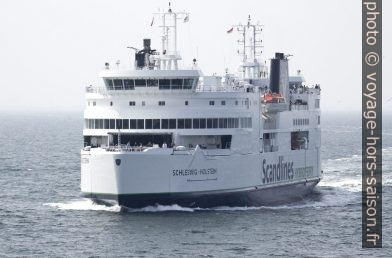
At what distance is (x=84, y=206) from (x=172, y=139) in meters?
6.62

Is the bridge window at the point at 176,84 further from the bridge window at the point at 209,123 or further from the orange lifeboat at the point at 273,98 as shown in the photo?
the orange lifeboat at the point at 273,98

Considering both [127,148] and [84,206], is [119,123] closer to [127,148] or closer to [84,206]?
[127,148]

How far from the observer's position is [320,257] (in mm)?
45875

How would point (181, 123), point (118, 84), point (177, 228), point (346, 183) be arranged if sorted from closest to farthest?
1. point (177, 228)
2. point (181, 123)
3. point (118, 84)
4. point (346, 183)

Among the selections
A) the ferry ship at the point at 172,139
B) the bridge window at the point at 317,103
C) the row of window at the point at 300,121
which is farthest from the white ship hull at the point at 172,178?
the bridge window at the point at 317,103

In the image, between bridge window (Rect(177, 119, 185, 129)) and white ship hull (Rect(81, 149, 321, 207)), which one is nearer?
white ship hull (Rect(81, 149, 321, 207))

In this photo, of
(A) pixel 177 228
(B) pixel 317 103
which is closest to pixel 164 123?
(A) pixel 177 228

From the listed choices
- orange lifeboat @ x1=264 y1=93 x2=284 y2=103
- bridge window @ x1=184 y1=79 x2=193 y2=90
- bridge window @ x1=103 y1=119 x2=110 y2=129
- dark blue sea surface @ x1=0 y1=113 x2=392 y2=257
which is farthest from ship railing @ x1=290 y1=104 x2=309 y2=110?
bridge window @ x1=103 y1=119 x2=110 y2=129

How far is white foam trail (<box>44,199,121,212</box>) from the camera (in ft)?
183

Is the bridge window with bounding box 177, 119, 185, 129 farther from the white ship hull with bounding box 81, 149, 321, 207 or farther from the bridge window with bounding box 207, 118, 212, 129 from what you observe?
the white ship hull with bounding box 81, 149, 321, 207

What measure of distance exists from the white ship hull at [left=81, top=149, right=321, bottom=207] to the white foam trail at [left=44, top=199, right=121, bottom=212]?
2.86 ft

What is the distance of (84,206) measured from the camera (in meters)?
58.9

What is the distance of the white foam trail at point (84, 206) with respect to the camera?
2201 inches

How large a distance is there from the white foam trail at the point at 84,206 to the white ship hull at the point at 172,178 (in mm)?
872
